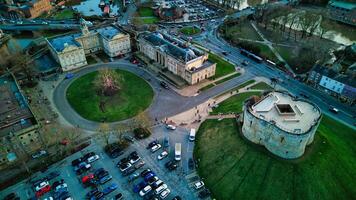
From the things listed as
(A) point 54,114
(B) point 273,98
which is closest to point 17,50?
(A) point 54,114

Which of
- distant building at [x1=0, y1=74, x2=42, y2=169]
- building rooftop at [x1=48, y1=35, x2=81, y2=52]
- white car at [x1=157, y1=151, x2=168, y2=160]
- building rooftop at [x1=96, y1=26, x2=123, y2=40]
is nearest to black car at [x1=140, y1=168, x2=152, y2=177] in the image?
white car at [x1=157, y1=151, x2=168, y2=160]

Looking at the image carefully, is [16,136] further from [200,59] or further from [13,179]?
[200,59]

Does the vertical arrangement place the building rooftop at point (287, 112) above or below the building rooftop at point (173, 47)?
below

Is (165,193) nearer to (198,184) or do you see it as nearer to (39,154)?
(198,184)

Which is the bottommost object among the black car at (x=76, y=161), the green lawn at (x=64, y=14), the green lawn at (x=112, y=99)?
the black car at (x=76, y=161)

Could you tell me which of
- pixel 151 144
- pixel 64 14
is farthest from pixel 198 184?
pixel 64 14

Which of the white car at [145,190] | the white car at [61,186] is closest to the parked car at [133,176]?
the white car at [145,190]

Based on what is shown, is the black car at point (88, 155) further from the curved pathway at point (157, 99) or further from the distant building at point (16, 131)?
the distant building at point (16, 131)

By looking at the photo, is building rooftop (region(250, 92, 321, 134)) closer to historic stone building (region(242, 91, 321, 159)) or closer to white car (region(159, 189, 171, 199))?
historic stone building (region(242, 91, 321, 159))
